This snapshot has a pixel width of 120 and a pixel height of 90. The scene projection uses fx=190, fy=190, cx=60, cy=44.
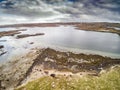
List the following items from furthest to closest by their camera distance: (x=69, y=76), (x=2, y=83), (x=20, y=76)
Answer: (x=20, y=76)
(x=2, y=83)
(x=69, y=76)

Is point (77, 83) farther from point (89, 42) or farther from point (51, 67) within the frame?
point (89, 42)

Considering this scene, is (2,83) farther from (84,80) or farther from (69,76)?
(84,80)

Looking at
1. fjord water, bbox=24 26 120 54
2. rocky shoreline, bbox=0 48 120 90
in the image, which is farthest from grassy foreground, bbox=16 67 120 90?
fjord water, bbox=24 26 120 54

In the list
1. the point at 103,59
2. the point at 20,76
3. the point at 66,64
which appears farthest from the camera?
the point at 103,59

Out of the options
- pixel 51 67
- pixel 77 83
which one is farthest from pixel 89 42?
pixel 77 83

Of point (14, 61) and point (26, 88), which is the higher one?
point (26, 88)

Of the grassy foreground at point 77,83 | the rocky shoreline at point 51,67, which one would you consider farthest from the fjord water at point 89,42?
the grassy foreground at point 77,83

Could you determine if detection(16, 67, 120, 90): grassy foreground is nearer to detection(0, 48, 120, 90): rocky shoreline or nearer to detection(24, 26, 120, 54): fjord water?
detection(0, 48, 120, 90): rocky shoreline

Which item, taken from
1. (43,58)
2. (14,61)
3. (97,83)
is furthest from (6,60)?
(97,83)
